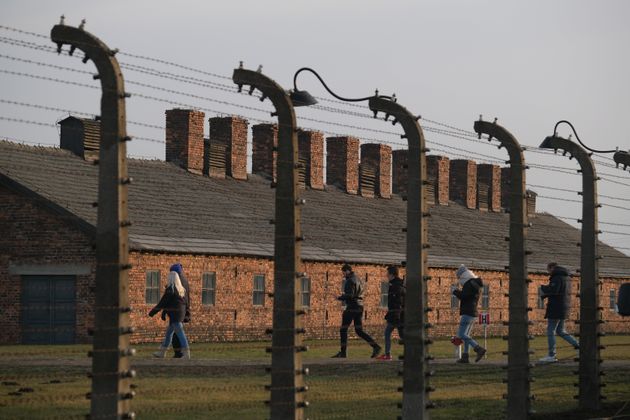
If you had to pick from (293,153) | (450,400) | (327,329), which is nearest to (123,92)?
(293,153)

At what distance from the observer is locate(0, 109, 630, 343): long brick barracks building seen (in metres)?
38.4

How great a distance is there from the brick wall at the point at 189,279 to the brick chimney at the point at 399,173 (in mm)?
13430

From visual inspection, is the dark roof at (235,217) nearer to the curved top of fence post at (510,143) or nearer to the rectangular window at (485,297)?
the rectangular window at (485,297)

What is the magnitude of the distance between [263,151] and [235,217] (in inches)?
354

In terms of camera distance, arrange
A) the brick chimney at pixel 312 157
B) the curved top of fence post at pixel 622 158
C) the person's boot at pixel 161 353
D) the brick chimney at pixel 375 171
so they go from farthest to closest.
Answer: the brick chimney at pixel 375 171 → the brick chimney at pixel 312 157 → the person's boot at pixel 161 353 → the curved top of fence post at pixel 622 158

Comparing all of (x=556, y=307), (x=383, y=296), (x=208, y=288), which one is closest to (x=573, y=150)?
(x=556, y=307)

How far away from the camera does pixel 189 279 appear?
40406mm

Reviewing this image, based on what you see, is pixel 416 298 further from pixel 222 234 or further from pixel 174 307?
pixel 222 234

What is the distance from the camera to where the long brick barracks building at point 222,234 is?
126ft

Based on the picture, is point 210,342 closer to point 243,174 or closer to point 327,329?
point 327,329

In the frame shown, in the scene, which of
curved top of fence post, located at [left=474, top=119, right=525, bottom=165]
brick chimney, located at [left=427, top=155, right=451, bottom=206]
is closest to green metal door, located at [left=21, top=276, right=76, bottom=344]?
curved top of fence post, located at [left=474, top=119, right=525, bottom=165]

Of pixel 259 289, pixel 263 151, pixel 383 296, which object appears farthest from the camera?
pixel 263 151

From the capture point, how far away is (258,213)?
47.3 meters

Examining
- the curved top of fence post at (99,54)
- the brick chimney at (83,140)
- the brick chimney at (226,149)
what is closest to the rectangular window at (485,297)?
the brick chimney at (226,149)
